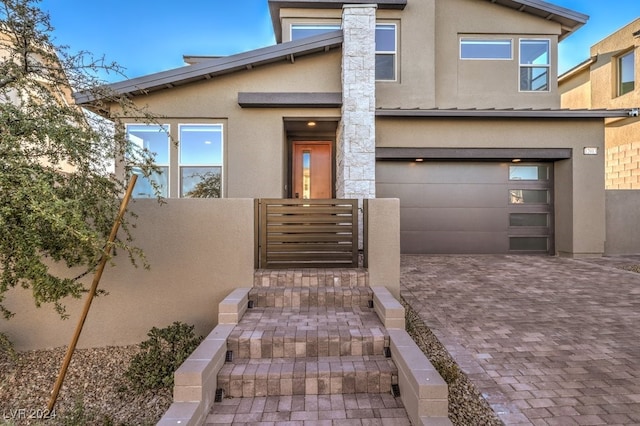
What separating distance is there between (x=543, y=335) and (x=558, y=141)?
6.59 metres

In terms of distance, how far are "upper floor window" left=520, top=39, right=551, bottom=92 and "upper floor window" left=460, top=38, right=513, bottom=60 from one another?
441 mm

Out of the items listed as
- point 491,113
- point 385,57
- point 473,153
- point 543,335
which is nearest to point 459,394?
point 543,335

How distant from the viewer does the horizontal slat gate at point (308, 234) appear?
454cm

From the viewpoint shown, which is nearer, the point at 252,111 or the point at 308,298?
the point at 308,298

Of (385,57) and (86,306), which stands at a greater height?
(385,57)

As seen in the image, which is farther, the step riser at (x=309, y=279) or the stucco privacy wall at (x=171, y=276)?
the step riser at (x=309, y=279)

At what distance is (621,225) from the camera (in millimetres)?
8875

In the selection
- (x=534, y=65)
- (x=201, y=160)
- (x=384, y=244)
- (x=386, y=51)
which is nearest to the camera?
(x=384, y=244)

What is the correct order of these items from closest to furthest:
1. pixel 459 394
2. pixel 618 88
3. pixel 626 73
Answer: pixel 459 394 → pixel 626 73 → pixel 618 88

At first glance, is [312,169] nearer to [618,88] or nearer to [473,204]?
[473,204]

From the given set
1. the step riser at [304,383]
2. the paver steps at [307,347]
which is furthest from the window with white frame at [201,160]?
the step riser at [304,383]

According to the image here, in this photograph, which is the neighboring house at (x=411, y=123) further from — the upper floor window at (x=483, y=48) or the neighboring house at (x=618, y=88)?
the neighboring house at (x=618, y=88)

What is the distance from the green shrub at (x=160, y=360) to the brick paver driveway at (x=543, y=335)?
9.08 feet

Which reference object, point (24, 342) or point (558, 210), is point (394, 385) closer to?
point (24, 342)
